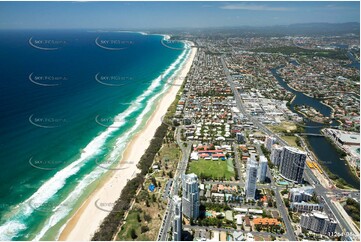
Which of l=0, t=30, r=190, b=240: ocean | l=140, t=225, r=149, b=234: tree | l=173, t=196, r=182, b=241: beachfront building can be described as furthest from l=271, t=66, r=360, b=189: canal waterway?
l=0, t=30, r=190, b=240: ocean

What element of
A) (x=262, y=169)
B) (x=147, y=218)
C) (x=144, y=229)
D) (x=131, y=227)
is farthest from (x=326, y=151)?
(x=131, y=227)

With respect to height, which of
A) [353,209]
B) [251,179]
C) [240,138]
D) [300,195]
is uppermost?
[251,179]

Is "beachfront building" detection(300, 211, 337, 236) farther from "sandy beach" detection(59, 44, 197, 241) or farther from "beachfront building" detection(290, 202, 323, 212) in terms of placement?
"sandy beach" detection(59, 44, 197, 241)

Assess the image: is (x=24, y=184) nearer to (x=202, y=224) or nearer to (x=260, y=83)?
(x=202, y=224)

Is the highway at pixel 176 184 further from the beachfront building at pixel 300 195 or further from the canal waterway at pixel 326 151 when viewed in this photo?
the canal waterway at pixel 326 151

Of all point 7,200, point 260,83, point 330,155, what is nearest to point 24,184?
point 7,200

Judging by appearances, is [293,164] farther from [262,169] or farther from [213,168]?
[213,168]
